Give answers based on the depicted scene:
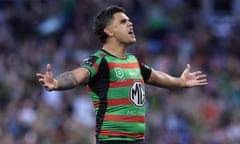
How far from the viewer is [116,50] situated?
429 inches

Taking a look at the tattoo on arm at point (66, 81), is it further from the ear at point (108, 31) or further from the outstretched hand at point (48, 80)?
the ear at point (108, 31)

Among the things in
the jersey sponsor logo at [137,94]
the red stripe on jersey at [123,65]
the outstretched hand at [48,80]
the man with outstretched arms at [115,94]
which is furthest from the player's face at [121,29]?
the outstretched hand at [48,80]

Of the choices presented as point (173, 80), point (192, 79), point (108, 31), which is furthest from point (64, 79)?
point (192, 79)

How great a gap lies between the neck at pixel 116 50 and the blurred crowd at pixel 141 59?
200 inches

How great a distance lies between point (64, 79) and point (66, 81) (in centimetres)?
3

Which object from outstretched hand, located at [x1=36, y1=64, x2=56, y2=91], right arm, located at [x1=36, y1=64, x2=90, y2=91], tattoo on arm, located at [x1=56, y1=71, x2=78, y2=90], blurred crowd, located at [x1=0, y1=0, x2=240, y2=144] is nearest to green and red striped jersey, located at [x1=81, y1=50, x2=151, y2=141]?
right arm, located at [x1=36, y1=64, x2=90, y2=91]

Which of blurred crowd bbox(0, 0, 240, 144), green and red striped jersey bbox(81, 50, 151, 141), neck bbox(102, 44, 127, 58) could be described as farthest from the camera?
blurred crowd bbox(0, 0, 240, 144)

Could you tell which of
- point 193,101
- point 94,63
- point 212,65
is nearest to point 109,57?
point 94,63

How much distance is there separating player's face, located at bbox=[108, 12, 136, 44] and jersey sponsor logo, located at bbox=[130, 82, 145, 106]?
0.47 m

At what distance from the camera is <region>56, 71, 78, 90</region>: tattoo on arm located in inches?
401

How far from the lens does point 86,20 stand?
2005cm

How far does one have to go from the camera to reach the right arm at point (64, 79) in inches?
395

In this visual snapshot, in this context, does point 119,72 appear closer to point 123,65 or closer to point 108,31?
point 123,65

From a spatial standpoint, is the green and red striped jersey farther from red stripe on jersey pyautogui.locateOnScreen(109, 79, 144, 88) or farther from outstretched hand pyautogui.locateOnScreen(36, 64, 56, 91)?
outstretched hand pyautogui.locateOnScreen(36, 64, 56, 91)
